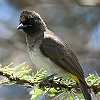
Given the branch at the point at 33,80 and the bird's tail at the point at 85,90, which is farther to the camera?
the bird's tail at the point at 85,90

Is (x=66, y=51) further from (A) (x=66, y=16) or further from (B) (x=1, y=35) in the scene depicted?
(A) (x=66, y=16)

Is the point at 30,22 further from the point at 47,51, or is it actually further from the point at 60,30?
the point at 60,30

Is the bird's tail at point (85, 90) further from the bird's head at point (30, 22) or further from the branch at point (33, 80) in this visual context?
the bird's head at point (30, 22)

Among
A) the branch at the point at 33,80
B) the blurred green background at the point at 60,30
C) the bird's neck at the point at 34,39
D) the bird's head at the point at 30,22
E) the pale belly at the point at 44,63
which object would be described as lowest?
the branch at the point at 33,80

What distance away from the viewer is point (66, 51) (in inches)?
167

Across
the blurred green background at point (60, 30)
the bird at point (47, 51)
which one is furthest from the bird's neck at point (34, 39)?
the blurred green background at point (60, 30)

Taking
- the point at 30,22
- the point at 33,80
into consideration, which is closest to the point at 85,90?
the point at 33,80

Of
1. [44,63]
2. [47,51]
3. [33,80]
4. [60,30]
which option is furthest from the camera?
[60,30]

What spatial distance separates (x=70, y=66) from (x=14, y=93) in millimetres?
3652

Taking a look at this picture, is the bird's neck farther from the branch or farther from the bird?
the branch

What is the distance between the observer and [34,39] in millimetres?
4289

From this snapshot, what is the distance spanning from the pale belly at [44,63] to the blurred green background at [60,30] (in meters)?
2.91

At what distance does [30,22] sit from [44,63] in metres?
0.60

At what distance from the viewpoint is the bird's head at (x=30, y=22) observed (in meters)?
4.22
